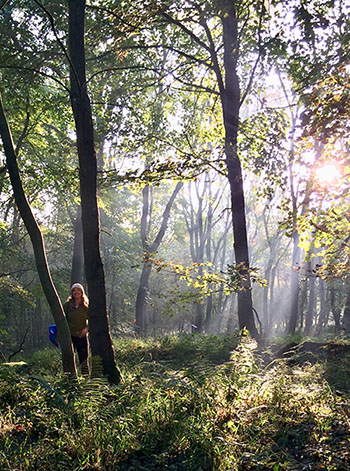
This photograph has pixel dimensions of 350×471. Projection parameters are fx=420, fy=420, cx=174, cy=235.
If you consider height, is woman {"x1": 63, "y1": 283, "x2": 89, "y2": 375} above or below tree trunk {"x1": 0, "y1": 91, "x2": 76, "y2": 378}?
below

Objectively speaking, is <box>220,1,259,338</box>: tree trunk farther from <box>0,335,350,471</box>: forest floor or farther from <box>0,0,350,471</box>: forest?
<box>0,335,350,471</box>: forest floor

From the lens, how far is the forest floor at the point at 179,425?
3264mm

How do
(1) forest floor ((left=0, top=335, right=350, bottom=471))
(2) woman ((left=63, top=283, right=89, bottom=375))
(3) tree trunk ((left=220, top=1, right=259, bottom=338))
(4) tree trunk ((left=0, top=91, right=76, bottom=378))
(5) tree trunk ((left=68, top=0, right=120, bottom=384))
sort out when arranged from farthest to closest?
1. (3) tree trunk ((left=220, top=1, right=259, bottom=338))
2. (2) woman ((left=63, top=283, right=89, bottom=375))
3. (5) tree trunk ((left=68, top=0, right=120, bottom=384))
4. (4) tree trunk ((left=0, top=91, right=76, bottom=378))
5. (1) forest floor ((left=0, top=335, right=350, bottom=471))

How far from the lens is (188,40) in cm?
1157

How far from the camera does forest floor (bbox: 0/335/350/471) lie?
10.7 ft

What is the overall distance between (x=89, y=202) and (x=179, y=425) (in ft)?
11.8

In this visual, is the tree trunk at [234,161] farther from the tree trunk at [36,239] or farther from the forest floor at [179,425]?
the tree trunk at [36,239]

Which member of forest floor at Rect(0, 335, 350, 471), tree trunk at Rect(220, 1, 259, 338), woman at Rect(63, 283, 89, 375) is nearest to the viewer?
forest floor at Rect(0, 335, 350, 471)

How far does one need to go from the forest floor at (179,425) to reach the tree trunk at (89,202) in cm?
89

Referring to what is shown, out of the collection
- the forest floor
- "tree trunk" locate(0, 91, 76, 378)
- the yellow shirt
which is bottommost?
the forest floor

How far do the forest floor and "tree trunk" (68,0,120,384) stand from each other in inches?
34.9

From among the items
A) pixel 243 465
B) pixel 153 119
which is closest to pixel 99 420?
pixel 243 465

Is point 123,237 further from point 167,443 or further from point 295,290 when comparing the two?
point 167,443

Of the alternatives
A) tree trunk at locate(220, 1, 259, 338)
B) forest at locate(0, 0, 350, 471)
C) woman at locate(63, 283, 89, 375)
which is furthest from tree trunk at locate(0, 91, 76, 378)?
tree trunk at locate(220, 1, 259, 338)
